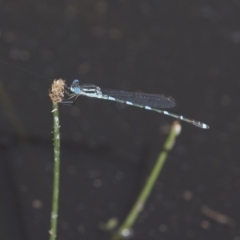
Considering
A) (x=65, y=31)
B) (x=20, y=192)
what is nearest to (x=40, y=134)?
(x=20, y=192)

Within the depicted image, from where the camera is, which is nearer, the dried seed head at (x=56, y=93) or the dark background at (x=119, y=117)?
the dried seed head at (x=56, y=93)

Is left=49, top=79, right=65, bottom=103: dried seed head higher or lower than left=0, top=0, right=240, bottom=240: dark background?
lower

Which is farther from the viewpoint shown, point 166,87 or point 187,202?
point 166,87

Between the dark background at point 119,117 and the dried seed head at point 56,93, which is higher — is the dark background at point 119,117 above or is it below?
above

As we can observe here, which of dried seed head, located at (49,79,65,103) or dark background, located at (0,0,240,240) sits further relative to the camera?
dark background, located at (0,0,240,240)

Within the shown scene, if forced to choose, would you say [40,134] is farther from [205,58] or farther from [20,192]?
[205,58]

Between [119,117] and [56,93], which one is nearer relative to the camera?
[56,93]

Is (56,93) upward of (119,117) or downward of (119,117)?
downward

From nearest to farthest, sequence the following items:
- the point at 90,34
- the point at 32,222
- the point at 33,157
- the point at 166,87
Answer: the point at 32,222
the point at 33,157
the point at 166,87
the point at 90,34
